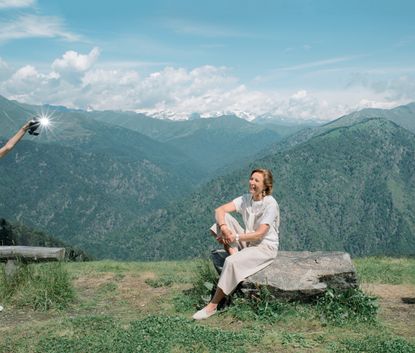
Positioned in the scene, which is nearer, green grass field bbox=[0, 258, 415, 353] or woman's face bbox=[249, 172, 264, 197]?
green grass field bbox=[0, 258, 415, 353]

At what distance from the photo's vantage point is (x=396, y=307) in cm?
1052

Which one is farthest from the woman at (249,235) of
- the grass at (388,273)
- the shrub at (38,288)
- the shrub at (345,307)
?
the grass at (388,273)

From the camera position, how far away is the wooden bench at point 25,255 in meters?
11.1

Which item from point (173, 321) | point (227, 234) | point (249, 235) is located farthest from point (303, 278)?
point (173, 321)

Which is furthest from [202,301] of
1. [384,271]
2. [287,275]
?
[384,271]

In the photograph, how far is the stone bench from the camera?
31.0 feet

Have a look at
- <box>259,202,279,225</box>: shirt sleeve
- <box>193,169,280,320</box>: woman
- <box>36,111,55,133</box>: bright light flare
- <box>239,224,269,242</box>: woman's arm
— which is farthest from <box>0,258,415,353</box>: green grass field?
<box>36,111,55,133</box>: bright light flare

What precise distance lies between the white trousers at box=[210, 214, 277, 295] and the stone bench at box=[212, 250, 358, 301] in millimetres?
179

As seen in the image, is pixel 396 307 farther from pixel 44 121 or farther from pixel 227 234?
pixel 44 121

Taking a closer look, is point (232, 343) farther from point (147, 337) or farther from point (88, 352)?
point (88, 352)

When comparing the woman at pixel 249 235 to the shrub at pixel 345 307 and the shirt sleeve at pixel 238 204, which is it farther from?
the shrub at pixel 345 307

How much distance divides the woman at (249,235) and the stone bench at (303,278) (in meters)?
0.24

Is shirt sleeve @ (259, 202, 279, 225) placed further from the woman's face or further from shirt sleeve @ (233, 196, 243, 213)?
shirt sleeve @ (233, 196, 243, 213)

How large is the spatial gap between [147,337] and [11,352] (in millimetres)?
2322
